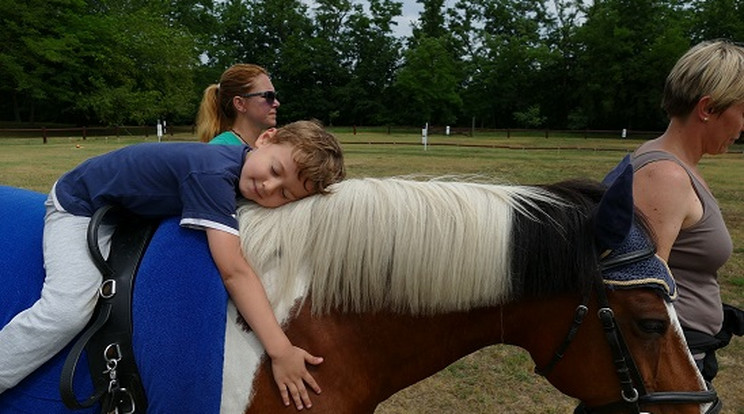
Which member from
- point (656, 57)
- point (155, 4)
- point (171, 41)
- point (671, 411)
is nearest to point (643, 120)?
point (656, 57)

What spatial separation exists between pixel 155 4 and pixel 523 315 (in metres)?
58.7

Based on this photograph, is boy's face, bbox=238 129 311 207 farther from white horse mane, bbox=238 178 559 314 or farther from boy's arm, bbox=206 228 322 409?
boy's arm, bbox=206 228 322 409

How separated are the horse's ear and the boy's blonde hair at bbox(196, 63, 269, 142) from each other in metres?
2.42

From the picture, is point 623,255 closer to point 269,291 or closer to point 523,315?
point 523,315

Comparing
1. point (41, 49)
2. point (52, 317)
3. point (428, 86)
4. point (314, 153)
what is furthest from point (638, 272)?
point (428, 86)

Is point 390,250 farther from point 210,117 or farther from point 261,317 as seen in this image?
point 210,117

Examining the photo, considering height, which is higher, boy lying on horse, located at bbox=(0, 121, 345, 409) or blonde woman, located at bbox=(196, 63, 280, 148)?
blonde woman, located at bbox=(196, 63, 280, 148)

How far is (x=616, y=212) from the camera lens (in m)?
1.50

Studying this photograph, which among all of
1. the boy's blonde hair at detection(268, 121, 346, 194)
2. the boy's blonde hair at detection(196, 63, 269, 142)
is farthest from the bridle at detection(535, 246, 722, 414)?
the boy's blonde hair at detection(196, 63, 269, 142)

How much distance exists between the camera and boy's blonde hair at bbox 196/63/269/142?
3.33 m

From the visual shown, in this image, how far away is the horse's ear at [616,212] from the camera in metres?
1.46

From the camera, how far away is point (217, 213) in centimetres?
158

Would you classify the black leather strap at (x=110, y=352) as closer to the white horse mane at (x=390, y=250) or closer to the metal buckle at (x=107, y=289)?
the metal buckle at (x=107, y=289)

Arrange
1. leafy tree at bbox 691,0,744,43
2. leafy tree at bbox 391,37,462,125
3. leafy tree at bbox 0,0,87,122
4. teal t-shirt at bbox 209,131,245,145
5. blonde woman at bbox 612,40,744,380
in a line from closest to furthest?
blonde woman at bbox 612,40,744,380 < teal t-shirt at bbox 209,131,245,145 < leafy tree at bbox 0,0,87,122 < leafy tree at bbox 691,0,744,43 < leafy tree at bbox 391,37,462,125
